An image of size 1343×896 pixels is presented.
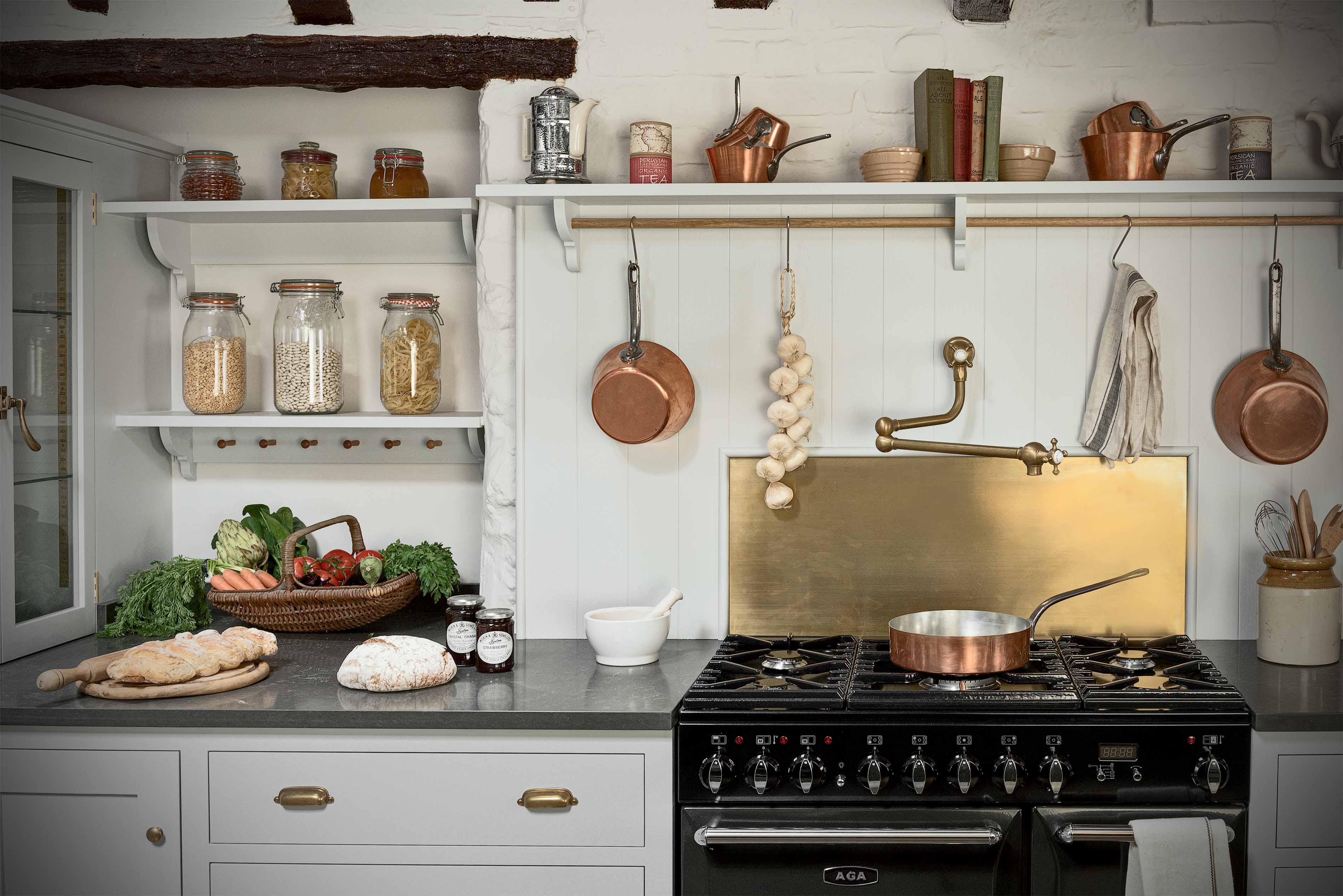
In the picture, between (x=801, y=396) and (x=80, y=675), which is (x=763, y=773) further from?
(x=80, y=675)

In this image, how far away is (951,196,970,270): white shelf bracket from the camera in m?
2.24

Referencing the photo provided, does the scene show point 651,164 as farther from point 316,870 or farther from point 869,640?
point 316,870

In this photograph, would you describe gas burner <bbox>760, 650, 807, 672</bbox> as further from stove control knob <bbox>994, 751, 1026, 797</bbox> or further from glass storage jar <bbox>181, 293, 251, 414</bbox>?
glass storage jar <bbox>181, 293, 251, 414</bbox>

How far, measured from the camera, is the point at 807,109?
2391 mm

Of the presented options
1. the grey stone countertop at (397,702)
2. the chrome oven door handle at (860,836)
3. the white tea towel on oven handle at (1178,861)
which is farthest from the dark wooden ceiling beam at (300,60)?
the white tea towel on oven handle at (1178,861)

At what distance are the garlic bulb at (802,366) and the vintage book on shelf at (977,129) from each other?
20.3 inches

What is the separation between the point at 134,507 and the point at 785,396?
5.27ft

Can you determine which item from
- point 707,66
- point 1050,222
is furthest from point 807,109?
point 1050,222

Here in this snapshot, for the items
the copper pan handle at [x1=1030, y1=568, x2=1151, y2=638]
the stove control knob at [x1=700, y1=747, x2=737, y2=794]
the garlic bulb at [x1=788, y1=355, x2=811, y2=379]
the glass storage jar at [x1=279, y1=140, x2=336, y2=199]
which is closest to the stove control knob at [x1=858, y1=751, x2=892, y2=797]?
the stove control knob at [x1=700, y1=747, x2=737, y2=794]

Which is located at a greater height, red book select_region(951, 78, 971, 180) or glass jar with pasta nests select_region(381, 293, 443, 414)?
red book select_region(951, 78, 971, 180)

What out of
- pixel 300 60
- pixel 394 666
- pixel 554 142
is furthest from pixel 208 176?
pixel 394 666

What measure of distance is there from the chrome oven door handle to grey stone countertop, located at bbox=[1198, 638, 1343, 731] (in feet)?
1.75

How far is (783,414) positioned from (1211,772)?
3.42ft

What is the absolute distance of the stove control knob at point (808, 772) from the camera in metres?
1.83
